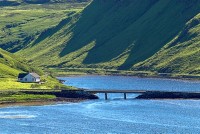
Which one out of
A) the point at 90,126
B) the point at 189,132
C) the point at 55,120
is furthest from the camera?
the point at 55,120

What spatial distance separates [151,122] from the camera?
188 m

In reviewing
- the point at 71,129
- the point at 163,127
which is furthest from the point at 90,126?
the point at 163,127

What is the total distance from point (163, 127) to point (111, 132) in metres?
14.8

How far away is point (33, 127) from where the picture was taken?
18012 centimetres

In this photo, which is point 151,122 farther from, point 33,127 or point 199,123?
point 33,127

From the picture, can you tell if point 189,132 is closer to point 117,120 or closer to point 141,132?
point 141,132

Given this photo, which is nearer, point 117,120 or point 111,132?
point 111,132

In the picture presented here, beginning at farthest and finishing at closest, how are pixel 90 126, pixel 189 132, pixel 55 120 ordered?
pixel 55 120 < pixel 90 126 < pixel 189 132

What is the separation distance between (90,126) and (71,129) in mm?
6640

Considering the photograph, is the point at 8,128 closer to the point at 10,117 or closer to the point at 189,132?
the point at 10,117

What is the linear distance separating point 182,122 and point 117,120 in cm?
1719

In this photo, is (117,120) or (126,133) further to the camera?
(117,120)

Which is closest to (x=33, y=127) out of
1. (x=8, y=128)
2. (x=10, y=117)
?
(x=8, y=128)

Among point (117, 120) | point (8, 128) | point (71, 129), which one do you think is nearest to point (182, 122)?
point (117, 120)
